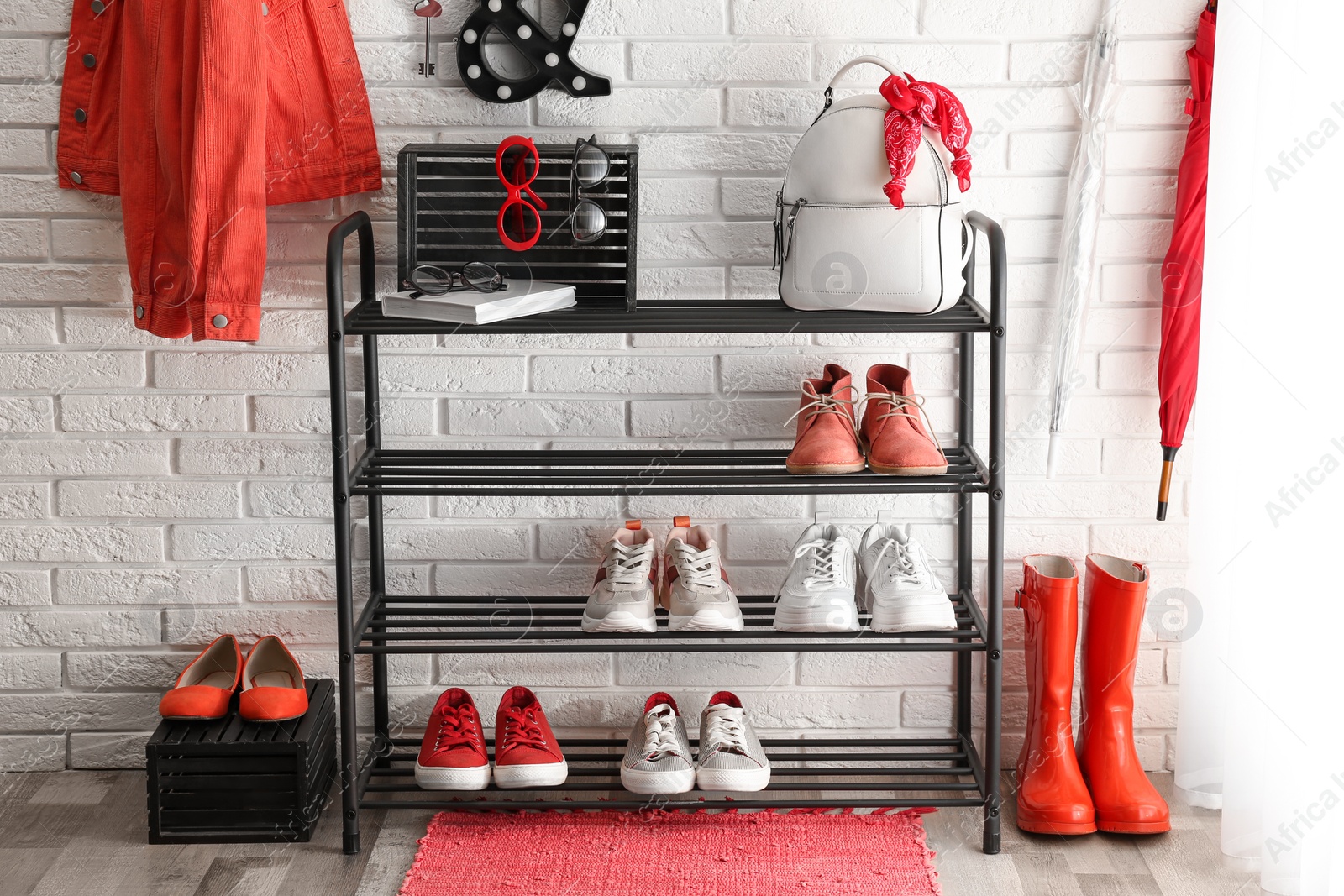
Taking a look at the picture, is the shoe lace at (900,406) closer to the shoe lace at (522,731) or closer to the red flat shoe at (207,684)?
the shoe lace at (522,731)

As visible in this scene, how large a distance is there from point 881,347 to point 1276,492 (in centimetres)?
67

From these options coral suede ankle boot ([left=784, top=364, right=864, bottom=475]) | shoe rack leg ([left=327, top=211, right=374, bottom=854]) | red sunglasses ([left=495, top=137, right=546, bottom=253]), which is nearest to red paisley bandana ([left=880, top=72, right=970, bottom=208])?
coral suede ankle boot ([left=784, top=364, right=864, bottom=475])

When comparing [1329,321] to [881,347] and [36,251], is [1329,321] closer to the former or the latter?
[881,347]

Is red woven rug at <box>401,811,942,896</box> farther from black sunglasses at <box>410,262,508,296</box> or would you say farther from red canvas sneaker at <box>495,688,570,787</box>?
black sunglasses at <box>410,262,508,296</box>

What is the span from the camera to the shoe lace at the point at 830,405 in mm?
1929

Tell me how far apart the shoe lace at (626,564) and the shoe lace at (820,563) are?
0.84 feet

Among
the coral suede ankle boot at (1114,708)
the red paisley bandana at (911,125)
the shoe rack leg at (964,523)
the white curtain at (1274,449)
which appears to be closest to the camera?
the white curtain at (1274,449)

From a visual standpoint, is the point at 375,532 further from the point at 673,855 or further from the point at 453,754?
the point at 673,855

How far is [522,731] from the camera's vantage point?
2016mm

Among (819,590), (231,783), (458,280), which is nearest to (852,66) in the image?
(458,280)

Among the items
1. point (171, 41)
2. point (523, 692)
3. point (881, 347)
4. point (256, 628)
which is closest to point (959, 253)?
point (881, 347)

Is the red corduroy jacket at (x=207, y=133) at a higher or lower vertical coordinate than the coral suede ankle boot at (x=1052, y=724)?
higher

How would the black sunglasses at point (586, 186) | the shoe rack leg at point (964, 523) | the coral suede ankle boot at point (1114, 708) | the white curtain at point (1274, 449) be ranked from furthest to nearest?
the shoe rack leg at point (964, 523) → the coral suede ankle boot at point (1114, 708) → the black sunglasses at point (586, 186) → the white curtain at point (1274, 449)

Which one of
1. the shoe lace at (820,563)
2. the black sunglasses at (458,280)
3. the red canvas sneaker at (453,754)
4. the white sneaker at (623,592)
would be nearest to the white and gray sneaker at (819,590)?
the shoe lace at (820,563)
